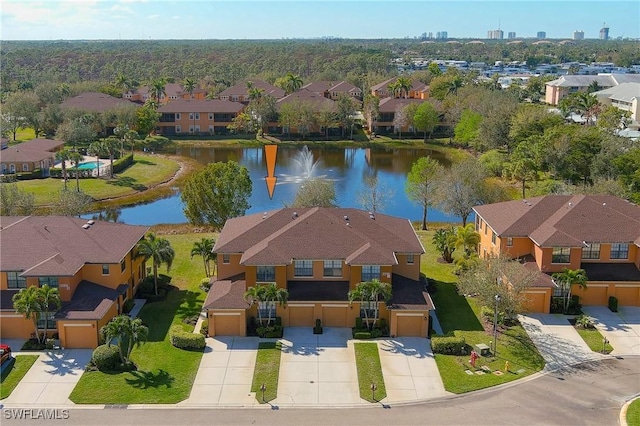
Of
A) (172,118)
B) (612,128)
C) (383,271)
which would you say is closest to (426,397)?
(383,271)

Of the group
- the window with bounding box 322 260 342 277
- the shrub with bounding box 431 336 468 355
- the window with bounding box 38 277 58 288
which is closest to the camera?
the shrub with bounding box 431 336 468 355

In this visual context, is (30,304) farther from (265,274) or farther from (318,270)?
(318,270)

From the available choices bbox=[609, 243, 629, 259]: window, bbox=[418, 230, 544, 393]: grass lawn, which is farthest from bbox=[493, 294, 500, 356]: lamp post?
bbox=[609, 243, 629, 259]: window

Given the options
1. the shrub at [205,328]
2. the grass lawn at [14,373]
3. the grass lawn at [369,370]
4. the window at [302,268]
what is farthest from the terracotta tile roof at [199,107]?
the grass lawn at [369,370]

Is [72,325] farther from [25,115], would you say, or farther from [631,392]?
[25,115]

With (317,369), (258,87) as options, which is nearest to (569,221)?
(317,369)

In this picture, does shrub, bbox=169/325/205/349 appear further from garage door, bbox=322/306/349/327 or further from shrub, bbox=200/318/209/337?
garage door, bbox=322/306/349/327
